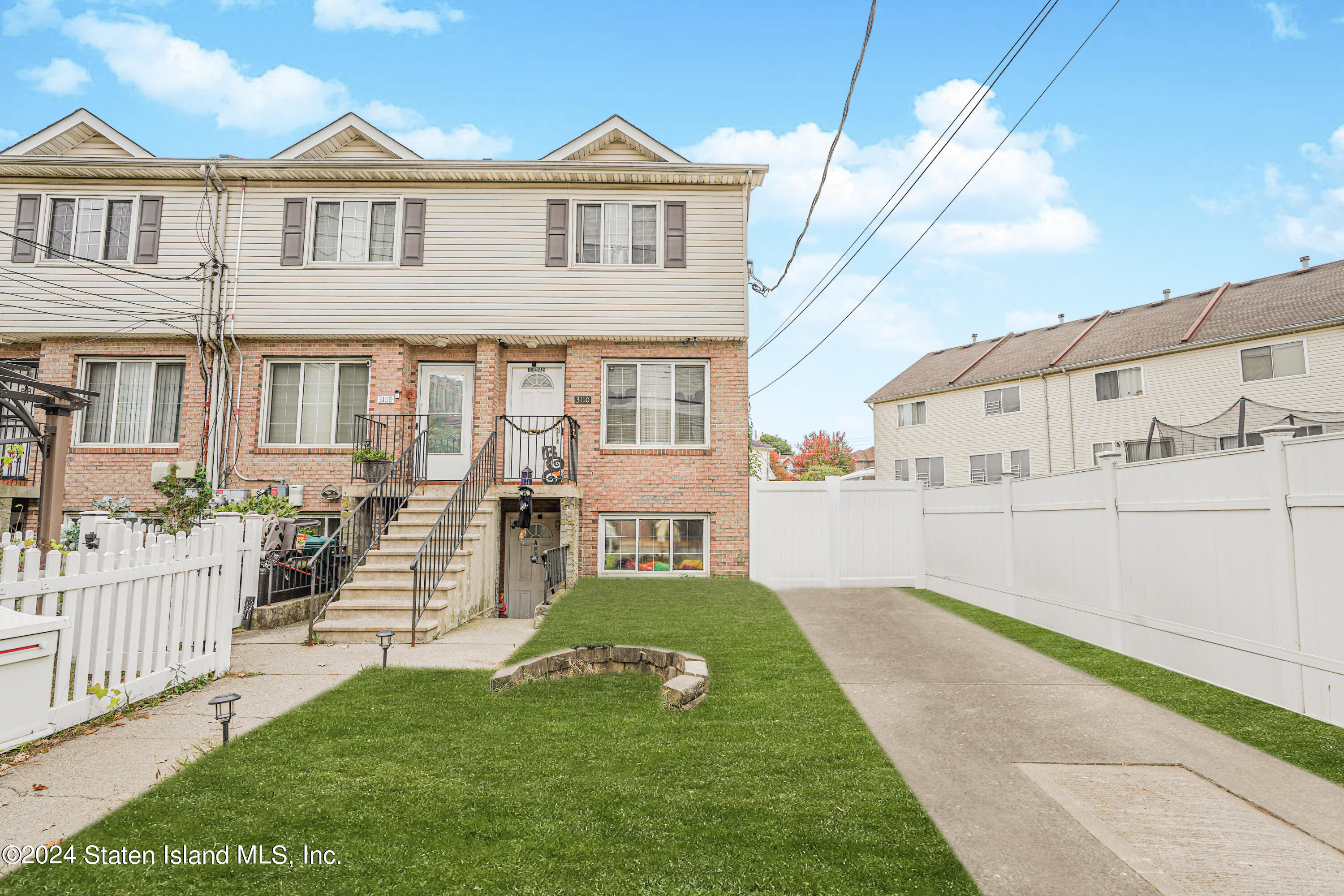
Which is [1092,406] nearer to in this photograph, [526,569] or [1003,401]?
[1003,401]

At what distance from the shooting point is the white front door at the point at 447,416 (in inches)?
473

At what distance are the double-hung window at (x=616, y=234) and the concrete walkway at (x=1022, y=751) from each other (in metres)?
7.95

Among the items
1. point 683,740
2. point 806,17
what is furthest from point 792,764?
point 806,17

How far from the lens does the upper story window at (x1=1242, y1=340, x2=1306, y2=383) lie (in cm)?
1638

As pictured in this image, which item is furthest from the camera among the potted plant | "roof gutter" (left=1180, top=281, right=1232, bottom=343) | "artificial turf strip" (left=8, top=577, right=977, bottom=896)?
"roof gutter" (left=1180, top=281, right=1232, bottom=343)

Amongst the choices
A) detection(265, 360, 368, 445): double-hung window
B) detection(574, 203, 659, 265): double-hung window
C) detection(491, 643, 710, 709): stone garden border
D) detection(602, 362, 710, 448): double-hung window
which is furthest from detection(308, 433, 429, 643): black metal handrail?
detection(574, 203, 659, 265): double-hung window

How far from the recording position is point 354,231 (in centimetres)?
1224

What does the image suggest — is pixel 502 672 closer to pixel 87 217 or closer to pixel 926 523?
pixel 926 523

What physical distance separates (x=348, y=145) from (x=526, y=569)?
9.03 m

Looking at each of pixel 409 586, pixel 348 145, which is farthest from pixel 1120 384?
pixel 348 145

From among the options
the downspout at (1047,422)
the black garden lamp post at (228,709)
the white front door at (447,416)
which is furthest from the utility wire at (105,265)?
the downspout at (1047,422)

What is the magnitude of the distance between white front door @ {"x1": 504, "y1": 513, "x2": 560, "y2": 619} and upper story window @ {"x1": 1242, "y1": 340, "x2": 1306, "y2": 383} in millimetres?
18552

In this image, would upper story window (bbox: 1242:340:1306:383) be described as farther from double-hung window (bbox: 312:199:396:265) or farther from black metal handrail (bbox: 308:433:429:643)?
double-hung window (bbox: 312:199:396:265)

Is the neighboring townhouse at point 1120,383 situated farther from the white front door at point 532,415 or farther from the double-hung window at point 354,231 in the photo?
the double-hung window at point 354,231
